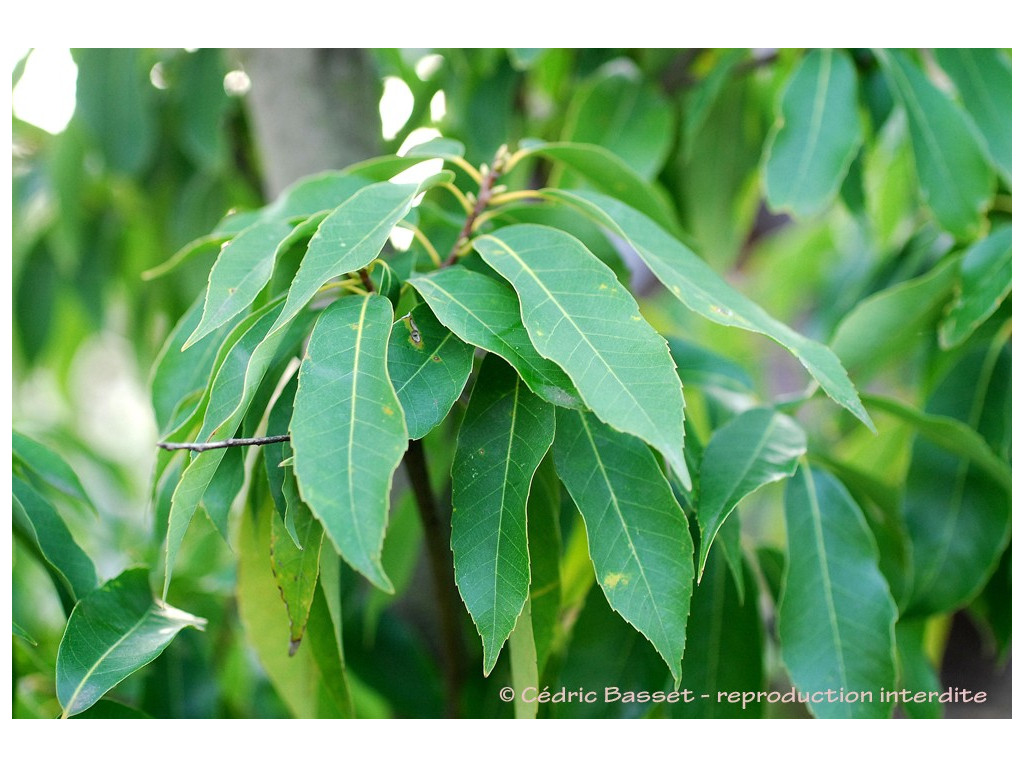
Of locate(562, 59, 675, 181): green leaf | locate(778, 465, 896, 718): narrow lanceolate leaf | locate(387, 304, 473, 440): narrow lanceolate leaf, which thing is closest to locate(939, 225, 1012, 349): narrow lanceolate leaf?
locate(778, 465, 896, 718): narrow lanceolate leaf

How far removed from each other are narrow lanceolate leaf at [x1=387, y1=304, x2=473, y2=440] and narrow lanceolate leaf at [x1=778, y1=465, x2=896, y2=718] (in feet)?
0.83

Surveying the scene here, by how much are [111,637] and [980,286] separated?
22.2 inches

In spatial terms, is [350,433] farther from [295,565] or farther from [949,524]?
[949,524]

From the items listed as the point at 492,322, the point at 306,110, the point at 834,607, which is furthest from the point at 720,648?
the point at 306,110

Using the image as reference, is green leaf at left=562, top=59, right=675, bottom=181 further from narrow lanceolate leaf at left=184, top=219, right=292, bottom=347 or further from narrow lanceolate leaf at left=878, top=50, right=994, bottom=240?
narrow lanceolate leaf at left=184, top=219, right=292, bottom=347

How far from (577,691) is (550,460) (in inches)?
7.3

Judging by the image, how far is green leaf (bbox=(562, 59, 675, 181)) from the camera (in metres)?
0.73

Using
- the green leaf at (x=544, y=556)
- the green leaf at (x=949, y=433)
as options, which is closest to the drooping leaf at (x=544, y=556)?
the green leaf at (x=544, y=556)

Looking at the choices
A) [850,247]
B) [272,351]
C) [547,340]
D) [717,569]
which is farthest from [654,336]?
[850,247]

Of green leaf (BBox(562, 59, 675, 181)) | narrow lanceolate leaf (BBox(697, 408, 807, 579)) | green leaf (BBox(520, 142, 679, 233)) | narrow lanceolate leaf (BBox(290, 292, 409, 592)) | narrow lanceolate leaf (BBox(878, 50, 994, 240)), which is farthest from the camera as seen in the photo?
green leaf (BBox(562, 59, 675, 181))

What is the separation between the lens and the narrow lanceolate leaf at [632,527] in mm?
378

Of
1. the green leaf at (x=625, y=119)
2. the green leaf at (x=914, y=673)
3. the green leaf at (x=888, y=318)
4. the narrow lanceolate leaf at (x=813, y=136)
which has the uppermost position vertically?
the green leaf at (x=625, y=119)

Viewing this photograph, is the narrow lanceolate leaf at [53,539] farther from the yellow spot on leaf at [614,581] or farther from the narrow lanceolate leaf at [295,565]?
the yellow spot on leaf at [614,581]

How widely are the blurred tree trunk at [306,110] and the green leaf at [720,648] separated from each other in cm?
45
